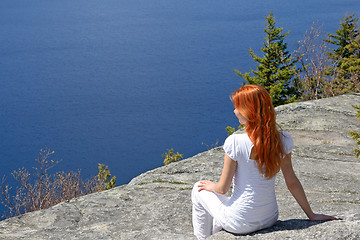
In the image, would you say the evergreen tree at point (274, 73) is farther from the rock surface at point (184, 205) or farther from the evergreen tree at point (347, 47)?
the rock surface at point (184, 205)

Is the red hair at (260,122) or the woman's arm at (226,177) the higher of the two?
the red hair at (260,122)

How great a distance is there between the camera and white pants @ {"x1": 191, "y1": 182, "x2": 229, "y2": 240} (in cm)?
465

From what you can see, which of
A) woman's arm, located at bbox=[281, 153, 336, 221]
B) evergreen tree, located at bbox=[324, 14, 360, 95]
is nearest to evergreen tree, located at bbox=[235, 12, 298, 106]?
evergreen tree, located at bbox=[324, 14, 360, 95]

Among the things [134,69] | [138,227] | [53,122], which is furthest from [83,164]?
[138,227]

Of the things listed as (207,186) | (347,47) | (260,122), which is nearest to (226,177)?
(207,186)

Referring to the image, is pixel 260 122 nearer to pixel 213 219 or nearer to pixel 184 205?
pixel 213 219

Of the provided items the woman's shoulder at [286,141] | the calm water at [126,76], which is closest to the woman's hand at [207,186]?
the woman's shoulder at [286,141]

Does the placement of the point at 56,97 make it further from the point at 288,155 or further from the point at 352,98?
the point at 288,155

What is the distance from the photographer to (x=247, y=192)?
172 inches

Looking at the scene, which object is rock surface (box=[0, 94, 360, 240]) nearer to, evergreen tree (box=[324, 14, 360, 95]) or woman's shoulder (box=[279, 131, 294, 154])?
woman's shoulder (box=[279, 131, 294, 154])

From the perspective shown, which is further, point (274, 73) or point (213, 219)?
point (274, 73)

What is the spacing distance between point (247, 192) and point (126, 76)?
9214 centimetres

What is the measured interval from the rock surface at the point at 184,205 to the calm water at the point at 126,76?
5567 centimetres

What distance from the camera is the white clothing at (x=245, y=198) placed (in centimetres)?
426
